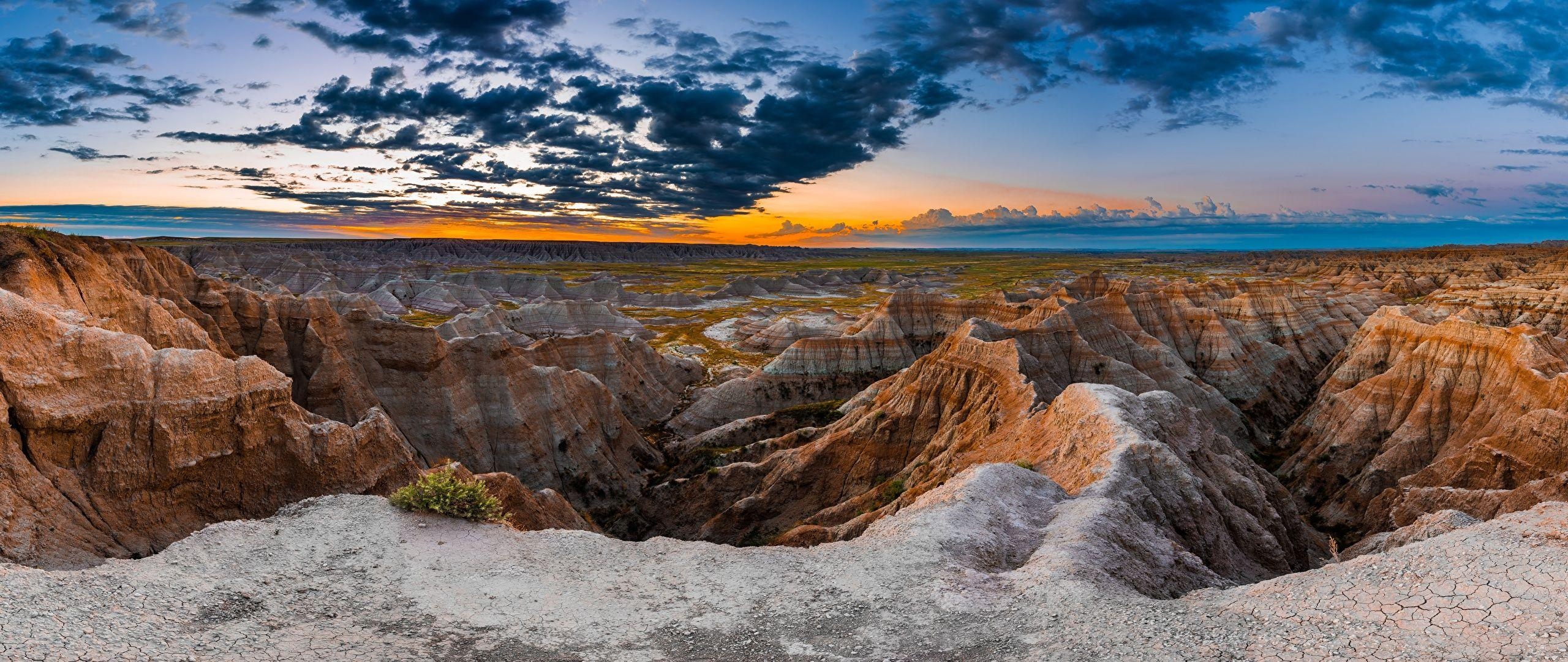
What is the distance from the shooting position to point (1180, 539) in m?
19.9

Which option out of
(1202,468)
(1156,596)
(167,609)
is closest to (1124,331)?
(1202,468)

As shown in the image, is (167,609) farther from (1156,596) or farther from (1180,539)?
(1180,539)

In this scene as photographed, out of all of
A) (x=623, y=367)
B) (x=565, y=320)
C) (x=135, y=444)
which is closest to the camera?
(x=135, y=444)

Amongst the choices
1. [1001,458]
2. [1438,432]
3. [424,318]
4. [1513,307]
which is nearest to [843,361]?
[1001,458]

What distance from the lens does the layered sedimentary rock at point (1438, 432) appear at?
104ft

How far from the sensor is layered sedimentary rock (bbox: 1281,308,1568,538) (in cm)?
3172

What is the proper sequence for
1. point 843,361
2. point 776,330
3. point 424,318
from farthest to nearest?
point 424,318 < point 776,330 < point 843,361

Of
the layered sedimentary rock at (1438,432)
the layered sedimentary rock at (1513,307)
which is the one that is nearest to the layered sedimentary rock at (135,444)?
the layered sedimentary rock at (1438,432)

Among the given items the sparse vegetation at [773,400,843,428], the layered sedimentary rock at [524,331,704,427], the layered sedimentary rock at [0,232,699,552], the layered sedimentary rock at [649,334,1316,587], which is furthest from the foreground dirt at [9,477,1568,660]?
the layered sedimentary rock at [524,331,704,427]

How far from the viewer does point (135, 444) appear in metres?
19.8

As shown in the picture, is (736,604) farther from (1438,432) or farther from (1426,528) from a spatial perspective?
(1438,432)

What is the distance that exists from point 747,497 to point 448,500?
2355 cm

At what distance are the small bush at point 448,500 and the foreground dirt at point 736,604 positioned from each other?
3.13 feet

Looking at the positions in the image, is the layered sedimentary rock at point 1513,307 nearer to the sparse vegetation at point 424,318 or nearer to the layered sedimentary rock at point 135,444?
the layered sedimentary rock at point 135,444
